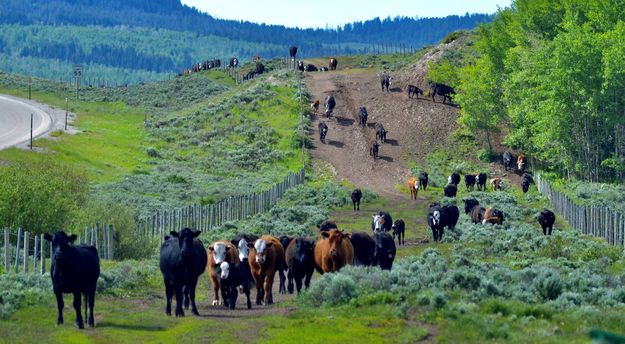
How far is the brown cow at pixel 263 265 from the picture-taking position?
31422 mm

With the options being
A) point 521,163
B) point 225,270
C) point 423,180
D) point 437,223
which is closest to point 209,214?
point 437,223

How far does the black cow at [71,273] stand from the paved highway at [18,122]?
179 feet

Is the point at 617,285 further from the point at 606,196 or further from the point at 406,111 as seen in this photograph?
the point at 406,111

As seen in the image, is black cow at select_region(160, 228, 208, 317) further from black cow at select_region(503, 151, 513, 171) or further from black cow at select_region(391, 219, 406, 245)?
black cow at select_region(503, 151, 513, 171)

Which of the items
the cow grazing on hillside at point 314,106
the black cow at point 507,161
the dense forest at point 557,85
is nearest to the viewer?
the dense forest at point 557,85

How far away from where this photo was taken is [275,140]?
95438mm

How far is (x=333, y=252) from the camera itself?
105 feet

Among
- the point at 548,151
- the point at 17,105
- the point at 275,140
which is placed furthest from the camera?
the point at 17,105

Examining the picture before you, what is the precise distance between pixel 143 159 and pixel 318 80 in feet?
103

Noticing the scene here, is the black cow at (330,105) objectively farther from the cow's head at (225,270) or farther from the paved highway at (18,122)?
the cow's head at (225,270)

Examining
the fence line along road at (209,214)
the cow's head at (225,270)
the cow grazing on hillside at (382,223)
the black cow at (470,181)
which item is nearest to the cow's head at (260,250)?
the cow's head at (225,270)

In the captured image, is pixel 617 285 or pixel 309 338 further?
pixel 617 285

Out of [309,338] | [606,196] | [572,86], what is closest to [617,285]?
[309,338]

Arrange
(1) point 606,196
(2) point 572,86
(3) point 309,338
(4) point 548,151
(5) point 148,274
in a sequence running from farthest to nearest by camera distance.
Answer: (4) point 548,151, (2) point 572,86, (1) point 606,196, (5) point 148,274, (3) point 309,338
